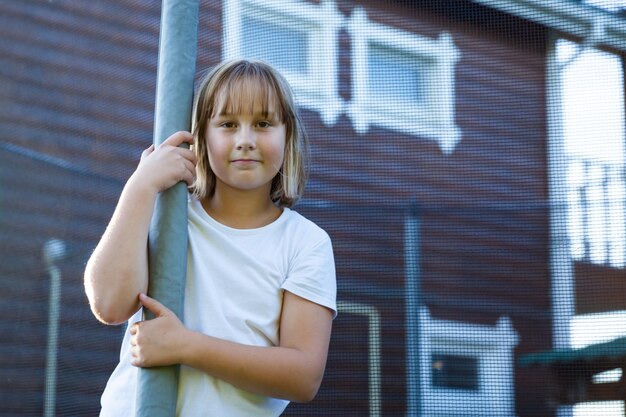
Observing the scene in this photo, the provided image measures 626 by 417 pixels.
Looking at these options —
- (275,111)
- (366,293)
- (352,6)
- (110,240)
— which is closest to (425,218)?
(366,293)

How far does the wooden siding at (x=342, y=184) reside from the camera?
2107 mm

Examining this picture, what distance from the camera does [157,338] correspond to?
2.77 feet

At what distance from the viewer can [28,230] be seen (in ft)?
7.14

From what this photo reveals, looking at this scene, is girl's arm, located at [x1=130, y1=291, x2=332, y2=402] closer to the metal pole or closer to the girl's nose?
the girl's nose

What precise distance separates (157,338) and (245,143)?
0.82ft

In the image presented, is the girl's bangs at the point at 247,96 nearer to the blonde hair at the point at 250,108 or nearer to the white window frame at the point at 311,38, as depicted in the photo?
the blonde hair at the point at 250,108

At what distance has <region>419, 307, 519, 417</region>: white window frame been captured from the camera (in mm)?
2002

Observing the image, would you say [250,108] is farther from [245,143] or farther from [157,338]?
[157,338]

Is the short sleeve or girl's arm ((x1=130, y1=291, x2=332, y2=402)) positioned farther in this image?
the short sleeve

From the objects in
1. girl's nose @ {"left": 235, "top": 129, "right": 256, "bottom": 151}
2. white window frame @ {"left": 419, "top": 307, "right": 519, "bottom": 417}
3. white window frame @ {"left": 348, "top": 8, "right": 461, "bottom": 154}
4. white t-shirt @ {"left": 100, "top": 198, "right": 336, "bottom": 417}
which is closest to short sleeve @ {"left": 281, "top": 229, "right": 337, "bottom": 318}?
white t-shirt @ {"left": 100, "top": 198, "right": 336, "bottom": 417}

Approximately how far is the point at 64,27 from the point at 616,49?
127 centimetres

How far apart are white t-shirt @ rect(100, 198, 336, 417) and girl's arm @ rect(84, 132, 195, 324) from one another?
0.31ft

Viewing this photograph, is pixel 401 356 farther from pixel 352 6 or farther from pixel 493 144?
pixel 352 6

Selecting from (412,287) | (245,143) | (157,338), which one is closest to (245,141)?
(245,143)
